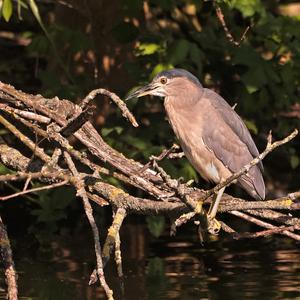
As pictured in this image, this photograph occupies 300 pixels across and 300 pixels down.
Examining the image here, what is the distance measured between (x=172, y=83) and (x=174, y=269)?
1.53 m

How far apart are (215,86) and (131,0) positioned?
4.15ft

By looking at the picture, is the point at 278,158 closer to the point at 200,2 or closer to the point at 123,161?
the point at 200,2

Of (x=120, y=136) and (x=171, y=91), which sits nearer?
(x=171, y=91)

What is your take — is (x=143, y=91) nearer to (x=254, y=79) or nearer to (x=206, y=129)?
(x=206, y=129)

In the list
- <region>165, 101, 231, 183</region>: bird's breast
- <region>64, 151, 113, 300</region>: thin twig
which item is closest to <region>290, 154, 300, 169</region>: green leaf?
<region>165, 101, 231, 183</region>: bird's breast

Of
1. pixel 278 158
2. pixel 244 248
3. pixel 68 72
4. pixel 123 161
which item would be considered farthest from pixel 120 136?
pixel 123 161

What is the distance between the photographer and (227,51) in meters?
8.12

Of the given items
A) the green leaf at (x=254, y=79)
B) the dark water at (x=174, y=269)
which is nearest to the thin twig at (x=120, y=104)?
the dark water at (x=174, y=269)

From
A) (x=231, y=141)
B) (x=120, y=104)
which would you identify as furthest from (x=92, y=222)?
(x=231, y=141)

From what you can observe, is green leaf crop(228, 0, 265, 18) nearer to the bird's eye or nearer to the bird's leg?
the bird's eye

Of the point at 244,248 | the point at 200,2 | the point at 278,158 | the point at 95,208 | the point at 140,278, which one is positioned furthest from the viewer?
the point at 278,158

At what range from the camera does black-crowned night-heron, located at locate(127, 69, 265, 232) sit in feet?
20.0

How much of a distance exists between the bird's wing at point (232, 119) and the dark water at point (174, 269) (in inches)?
33.7

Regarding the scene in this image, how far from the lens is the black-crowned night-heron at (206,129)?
6086 millimetres
